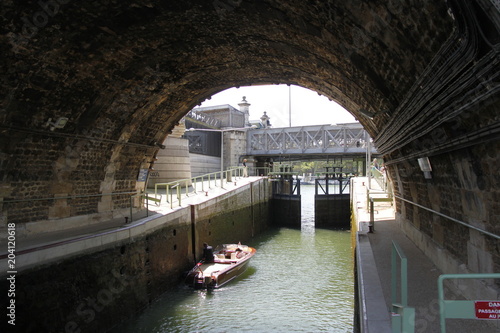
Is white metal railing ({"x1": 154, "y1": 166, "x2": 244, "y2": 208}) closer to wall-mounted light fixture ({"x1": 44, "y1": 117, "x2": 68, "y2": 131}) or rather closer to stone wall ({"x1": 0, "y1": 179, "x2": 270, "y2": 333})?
stone wall ({"x1": 0, "y1": 179, "x2": 270, "y2": 333})

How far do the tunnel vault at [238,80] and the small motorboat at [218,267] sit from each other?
150 inches

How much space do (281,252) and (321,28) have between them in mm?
14315

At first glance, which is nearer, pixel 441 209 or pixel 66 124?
pixel 441 209

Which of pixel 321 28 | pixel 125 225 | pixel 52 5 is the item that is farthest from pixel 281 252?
pixel 52 5

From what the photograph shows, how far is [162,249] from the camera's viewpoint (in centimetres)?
1318

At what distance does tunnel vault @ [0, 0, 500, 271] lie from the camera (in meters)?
4.62

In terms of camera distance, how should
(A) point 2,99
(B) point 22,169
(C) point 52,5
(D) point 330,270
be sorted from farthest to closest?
(D) point 330,270
(B) point 22,169
(A) point 2,99
(C) point 52,5

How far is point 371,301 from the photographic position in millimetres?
5906

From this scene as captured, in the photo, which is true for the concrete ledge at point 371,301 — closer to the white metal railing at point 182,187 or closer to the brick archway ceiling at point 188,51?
the brick archway ceiling at point 188,51

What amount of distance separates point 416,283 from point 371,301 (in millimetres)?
1326

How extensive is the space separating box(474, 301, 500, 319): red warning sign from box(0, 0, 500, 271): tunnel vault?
1.92 metres

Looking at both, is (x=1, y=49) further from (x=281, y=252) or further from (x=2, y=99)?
(x=281, y=252)

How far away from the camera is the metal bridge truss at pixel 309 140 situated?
32.3 m

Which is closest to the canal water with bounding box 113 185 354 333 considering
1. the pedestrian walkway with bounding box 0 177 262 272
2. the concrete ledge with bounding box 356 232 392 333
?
the pedestrian walkway with bounding box 0 177 262 272
